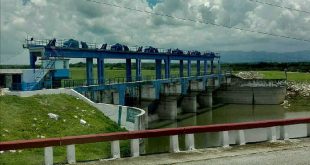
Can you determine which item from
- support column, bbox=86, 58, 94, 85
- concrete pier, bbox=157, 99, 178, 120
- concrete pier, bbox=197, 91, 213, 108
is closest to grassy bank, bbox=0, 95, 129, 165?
support column, bbox=86, 58, 94, 85

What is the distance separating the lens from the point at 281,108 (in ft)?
245

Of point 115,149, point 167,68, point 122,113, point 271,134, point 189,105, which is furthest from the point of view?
point 189,105

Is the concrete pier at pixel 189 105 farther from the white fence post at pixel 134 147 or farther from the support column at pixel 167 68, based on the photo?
the white fence post at pixel 134 147

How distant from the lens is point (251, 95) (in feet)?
268

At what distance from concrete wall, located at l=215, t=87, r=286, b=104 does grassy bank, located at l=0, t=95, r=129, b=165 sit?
52621mm

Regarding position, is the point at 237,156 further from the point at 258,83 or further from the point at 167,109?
the point at 258,83

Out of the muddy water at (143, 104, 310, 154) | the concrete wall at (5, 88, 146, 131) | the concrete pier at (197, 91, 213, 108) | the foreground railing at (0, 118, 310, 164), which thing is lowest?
the muddy water at (143, 104, 310, 154)

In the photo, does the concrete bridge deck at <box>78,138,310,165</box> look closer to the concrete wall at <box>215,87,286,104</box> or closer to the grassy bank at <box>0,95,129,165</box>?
the grassy bank at <box>0,95,129,165</box>

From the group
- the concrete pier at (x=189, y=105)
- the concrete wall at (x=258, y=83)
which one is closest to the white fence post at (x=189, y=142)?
the concrete pier at (x=189, y=105)

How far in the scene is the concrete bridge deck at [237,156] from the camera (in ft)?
33.8

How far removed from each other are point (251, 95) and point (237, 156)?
237ft

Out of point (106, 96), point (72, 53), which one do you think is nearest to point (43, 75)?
point (72, 53)

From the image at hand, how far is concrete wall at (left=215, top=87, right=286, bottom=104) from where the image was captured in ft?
261

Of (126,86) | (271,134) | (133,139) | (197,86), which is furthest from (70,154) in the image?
(197,86)
